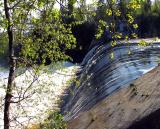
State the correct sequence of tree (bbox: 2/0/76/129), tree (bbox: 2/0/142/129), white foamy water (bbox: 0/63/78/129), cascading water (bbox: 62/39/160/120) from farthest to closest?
cascading water (bbox: 62/39/160/120)
white foamy water (bbox: 0/63/78/129)
tree (bbox: 2/0/76/129)
tree (bbox: 2/0/142/129)

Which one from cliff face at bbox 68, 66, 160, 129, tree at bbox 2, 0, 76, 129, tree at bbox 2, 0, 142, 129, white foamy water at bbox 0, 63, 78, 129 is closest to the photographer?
tree at bbox 2, 0, 142, 129

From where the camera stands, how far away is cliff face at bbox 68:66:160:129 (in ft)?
19.6

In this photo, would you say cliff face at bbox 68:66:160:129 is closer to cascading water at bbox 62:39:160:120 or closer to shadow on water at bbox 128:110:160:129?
shadow on water at bbox 128:110:160:129

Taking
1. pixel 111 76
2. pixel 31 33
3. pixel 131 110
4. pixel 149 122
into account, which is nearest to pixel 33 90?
pixel 31 33

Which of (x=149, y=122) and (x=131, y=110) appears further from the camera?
(x=131, y=110)

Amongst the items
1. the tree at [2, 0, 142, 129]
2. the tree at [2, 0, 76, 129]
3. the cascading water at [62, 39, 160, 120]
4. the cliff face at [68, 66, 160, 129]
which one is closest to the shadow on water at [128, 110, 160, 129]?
the cliff face at [68, 66, 160, 129]

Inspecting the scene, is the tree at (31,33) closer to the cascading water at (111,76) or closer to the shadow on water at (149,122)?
the shadow on water at (149,122)

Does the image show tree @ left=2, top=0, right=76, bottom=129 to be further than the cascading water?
No

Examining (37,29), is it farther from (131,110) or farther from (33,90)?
(131,110)

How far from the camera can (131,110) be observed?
6672 mm

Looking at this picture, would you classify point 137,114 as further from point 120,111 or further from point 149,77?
point 149,77

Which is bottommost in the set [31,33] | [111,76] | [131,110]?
[111,76]

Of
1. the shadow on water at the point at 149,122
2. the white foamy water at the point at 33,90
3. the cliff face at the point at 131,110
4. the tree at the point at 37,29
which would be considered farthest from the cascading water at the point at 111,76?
the shadow on water at the point at 149,122

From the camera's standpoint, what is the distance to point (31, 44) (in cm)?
652
